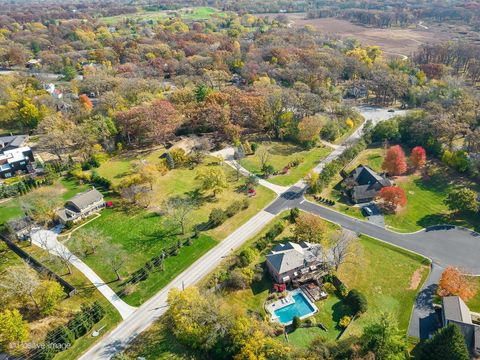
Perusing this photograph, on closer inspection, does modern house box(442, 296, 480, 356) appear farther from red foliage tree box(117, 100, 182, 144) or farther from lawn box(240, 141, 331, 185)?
red foliage tree box(117, 100, 182, 144)

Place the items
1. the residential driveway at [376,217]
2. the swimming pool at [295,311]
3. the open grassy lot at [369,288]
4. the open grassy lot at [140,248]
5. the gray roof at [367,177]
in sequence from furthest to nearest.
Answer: the gray roof at [367,177], the residential driveway at [376,217], the open grassy lot at [140,248], the swimming pool at [295,311], the open grassy lot at [369,288]

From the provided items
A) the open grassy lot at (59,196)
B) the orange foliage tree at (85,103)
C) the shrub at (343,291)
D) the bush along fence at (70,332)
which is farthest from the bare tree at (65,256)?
the orange foliage tree at (85,103)

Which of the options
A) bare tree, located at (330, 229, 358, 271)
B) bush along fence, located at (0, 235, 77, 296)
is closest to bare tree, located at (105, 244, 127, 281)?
bush along fence, located at (0, 235, 77, 296)

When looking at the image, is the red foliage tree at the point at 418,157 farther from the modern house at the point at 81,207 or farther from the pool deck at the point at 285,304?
the modern house at the point at 81,207

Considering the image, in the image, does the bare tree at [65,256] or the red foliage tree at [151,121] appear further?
the red foliage tree at [151,121]

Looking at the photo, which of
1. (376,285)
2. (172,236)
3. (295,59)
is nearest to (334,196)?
(376,285)

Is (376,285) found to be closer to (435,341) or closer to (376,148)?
(435,341)

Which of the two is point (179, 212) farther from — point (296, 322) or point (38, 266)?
point (296, 322)

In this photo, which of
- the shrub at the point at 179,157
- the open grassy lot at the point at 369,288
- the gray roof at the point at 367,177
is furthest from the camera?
the shrub at the point at 179,157

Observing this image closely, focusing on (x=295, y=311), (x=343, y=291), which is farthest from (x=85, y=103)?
(x=343, y=291)
